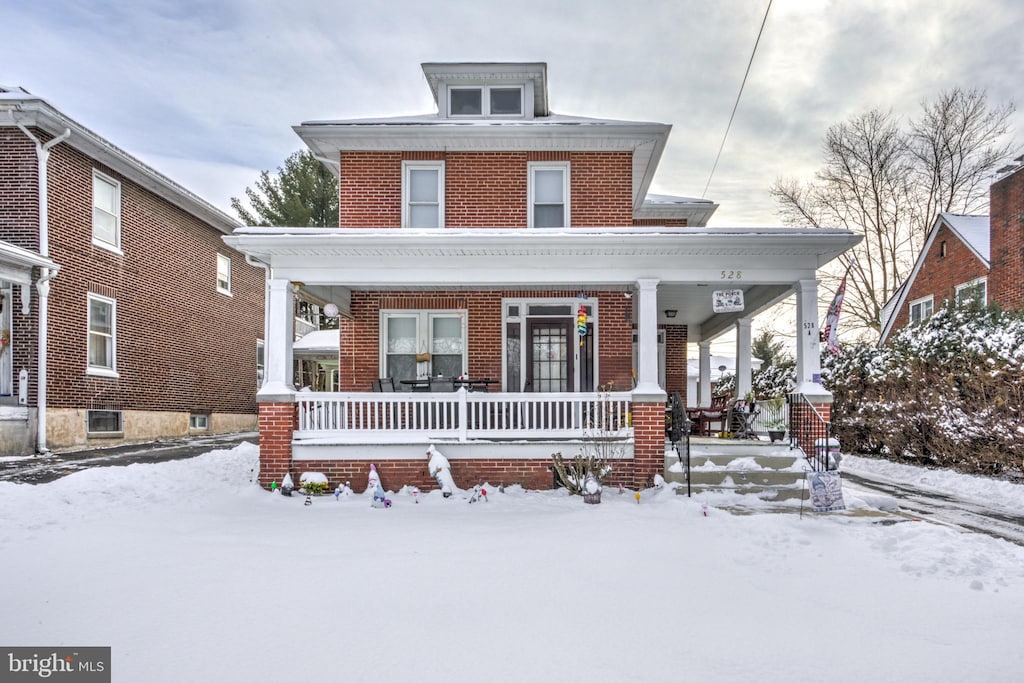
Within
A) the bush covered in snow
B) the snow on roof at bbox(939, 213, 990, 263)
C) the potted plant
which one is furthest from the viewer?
the snow on roof at bbox(939, 213, 990, 263)

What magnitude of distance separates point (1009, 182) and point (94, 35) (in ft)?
75.3

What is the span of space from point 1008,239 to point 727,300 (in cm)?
1315

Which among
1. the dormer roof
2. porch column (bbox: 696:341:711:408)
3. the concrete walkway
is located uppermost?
the dormer roof

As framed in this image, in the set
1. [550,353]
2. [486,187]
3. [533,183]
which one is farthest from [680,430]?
[486,187]

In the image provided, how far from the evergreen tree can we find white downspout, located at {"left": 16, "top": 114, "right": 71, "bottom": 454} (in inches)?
743

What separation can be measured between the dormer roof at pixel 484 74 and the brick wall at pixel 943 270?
46.3ft

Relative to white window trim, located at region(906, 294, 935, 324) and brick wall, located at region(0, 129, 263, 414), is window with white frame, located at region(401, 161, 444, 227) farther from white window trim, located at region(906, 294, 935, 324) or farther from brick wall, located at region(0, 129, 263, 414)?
white window trim, located at region(906, 294, 935, 324)

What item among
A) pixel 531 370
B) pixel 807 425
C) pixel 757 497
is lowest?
pixel 757 497

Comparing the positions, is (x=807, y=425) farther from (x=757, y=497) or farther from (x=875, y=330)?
(x=875, y=330)

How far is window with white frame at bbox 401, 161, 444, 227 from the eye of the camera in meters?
12.1

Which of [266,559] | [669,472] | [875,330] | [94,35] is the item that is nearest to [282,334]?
[266,559]

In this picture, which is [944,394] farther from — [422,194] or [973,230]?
[973,230]

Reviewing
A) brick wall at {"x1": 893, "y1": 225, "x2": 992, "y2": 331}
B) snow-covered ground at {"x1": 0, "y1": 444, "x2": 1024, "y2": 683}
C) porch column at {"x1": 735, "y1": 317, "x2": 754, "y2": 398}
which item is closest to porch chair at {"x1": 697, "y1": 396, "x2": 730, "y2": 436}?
porch column at {"x1": 735, "y1": 317, "x2": 754, "y2": 398}

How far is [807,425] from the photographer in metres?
9.61
